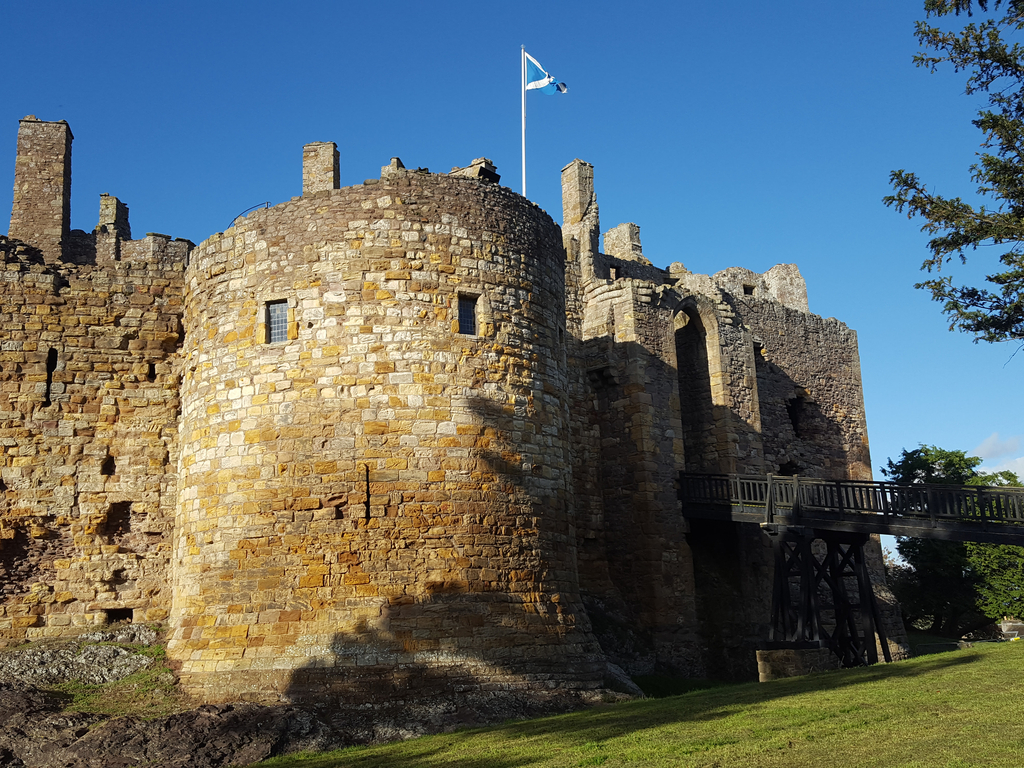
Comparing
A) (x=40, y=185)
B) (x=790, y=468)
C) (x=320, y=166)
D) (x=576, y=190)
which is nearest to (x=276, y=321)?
(x=320, y=166)

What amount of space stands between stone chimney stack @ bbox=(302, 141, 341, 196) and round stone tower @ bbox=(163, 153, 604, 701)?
469 inches

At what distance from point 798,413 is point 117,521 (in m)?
19.5

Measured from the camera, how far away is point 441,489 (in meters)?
12.0

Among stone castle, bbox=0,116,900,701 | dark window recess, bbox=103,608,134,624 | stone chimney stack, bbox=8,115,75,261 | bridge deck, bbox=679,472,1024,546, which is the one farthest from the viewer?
stone chimney stack, bbox=8,115,75,261

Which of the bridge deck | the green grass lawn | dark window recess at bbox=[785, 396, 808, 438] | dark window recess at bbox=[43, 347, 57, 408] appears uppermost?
dark window recess at bbox=[785, 396, 808, 438]

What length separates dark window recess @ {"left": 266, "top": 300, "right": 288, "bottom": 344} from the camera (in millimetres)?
12742

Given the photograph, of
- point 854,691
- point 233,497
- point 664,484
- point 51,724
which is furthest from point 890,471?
point 51,724

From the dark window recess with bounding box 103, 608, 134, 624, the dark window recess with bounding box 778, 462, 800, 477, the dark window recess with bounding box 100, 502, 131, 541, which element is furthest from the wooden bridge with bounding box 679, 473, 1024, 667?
the dark window recess with bounding box 100, 502, 131, 541

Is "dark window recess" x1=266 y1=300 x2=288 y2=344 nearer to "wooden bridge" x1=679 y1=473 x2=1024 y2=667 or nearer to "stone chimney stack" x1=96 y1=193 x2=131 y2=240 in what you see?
"wooden bridge" x1=679 y1=473 x2=1024 y2=667

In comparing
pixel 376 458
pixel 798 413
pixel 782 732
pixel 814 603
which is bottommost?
pixel 782 732

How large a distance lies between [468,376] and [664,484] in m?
8.45

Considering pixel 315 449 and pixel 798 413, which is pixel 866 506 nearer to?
pixel 315 449

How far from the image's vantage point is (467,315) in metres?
13.0

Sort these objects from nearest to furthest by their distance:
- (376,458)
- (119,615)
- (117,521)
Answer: (376,458), (119,615), (117,521)
